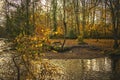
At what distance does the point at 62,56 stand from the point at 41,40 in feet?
64.3

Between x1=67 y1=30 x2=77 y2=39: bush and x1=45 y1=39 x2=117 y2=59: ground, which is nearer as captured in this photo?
x1=45 y1=39 x2=117 y2=59: ground

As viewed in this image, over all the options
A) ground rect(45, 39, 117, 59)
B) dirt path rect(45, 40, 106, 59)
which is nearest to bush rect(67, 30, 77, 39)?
ground rect(45, 39, 117, 59)

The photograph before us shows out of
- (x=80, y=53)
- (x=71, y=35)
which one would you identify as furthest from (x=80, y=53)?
(x=71, y=35)

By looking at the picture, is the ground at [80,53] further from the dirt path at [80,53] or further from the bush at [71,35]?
the bush at [71,35]

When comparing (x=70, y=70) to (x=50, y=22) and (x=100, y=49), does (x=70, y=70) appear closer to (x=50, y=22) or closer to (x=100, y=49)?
(x=100, y=49)

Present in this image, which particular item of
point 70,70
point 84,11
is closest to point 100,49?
point 70,70

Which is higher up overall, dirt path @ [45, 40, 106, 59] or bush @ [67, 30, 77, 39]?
bush @ [67, 30, 77, 39]

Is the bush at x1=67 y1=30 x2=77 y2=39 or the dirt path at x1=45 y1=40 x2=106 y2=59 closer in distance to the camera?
the dirt path at x1=45 y1=40 x2=106 y2=59

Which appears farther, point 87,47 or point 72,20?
point 72,20

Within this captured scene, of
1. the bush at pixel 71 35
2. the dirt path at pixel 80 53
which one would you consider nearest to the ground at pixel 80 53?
the dirt path at pixel 80 53

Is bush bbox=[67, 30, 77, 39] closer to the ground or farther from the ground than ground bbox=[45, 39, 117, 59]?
farther from the ground

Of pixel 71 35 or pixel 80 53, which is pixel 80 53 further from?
pixel 71 35

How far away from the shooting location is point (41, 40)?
39.3 ft

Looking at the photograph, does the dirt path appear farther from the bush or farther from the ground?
the bush
